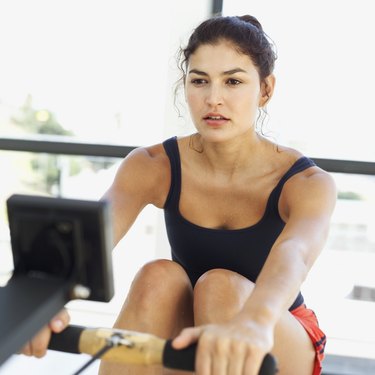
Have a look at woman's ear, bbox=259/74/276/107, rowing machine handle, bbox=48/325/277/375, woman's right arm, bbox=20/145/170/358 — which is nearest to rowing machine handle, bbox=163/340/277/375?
rowing machine handle, bbox=48/325/277/375

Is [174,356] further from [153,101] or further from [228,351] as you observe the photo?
[153,101]

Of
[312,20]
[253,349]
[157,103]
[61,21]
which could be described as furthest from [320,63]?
[253,349]

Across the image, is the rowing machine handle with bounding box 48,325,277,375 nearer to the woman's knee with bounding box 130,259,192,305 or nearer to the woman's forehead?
the woman's knee with bounding box 130,259,192,305

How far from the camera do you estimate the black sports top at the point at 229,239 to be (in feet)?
6.04

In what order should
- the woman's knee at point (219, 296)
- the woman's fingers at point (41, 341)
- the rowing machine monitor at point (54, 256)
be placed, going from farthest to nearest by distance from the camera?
the woman's knee at point (219, 296)
the woman's fingers at point (41, 341)
the rowing machine monitor at point (54, 256)

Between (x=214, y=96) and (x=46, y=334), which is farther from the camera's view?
(x=214, y=96)

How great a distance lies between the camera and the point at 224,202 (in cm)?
194

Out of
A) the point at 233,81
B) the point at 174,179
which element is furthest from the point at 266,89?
the point at 174,179

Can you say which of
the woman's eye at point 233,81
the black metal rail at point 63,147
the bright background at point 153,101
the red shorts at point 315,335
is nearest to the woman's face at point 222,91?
the woman's eye at point 233,81

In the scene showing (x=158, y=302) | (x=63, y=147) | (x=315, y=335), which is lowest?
(x=315, y=335)

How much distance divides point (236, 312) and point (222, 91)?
0.59 m

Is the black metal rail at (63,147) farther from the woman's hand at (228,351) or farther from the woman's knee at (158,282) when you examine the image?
the woman's hand at (228,351)

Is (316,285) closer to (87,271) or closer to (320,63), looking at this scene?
(320,63)

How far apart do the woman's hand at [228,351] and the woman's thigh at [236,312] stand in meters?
0.57
